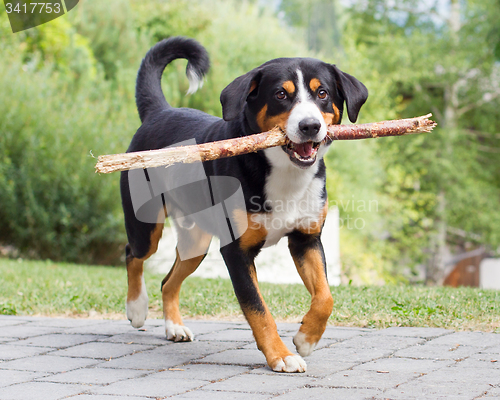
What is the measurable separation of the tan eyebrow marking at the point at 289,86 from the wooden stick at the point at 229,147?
0.80 feet

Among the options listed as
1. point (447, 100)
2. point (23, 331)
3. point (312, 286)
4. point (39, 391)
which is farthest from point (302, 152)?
point (447, 100)

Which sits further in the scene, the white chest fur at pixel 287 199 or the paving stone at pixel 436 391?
the white chest fur at pixel 287 199

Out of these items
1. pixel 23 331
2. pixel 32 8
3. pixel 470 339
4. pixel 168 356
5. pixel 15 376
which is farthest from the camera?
pixel 32 8

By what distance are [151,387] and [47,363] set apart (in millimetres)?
798

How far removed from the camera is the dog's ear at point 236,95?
3.23 m

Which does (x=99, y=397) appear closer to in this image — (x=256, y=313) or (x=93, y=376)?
(x=93, y=376)

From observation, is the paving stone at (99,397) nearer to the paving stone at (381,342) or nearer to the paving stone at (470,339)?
the paving stone at (381,342)

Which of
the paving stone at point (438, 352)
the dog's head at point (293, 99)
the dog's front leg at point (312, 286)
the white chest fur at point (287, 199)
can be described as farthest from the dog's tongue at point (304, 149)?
the paving stone at point (438, 352)

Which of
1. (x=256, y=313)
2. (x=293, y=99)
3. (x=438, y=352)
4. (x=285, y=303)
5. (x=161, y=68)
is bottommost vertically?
(x=285, y=303)

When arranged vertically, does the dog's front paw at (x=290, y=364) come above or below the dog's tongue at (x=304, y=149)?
below

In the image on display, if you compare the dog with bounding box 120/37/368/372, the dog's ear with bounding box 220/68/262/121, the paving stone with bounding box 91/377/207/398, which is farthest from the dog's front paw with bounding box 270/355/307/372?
the dog's ear with bounding box 220/68/262/121

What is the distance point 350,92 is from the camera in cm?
341

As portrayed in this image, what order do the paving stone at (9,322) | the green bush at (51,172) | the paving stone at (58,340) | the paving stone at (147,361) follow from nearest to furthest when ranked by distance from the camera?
1. the paving stone at (147,361)
2. the paving stone at (58,340)
3. the paving stone at (9,322)
4. the green bush at (51,172)

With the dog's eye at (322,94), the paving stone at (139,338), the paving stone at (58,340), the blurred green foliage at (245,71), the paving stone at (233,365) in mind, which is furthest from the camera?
the blurred green foliage at (245,71)
